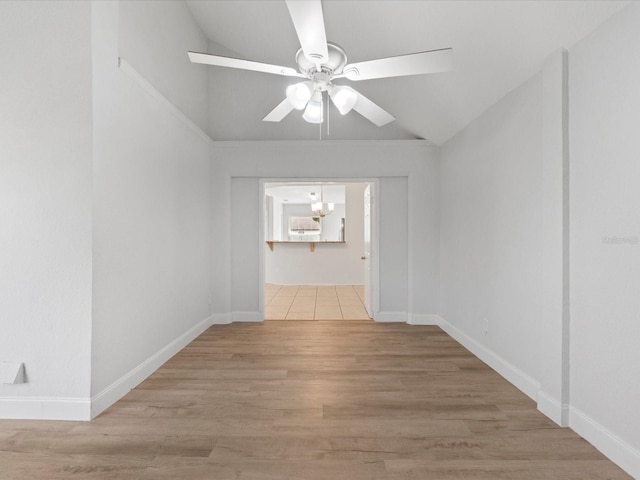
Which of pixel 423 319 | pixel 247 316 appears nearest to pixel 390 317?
pixel 423 319

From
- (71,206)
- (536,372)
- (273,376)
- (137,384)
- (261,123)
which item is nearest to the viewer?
(71,206)

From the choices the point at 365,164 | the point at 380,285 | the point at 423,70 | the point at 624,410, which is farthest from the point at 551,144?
the point at 380,285

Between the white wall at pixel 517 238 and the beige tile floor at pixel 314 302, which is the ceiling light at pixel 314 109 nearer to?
the white wall at pixel 517 238

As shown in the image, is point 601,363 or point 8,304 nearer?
point 601,363

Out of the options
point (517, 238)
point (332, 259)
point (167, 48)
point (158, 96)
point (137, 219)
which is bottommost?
point (332, 259)

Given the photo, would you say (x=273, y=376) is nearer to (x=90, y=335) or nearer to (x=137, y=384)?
(x=137, y=384)

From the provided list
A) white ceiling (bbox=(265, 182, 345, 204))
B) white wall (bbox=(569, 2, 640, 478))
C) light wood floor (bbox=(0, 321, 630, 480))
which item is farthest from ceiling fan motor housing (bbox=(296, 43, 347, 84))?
white ceiling (bbox=(265, 182, 345, 204))

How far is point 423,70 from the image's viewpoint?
1.80 metres

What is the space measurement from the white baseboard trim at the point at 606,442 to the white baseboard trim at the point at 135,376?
2.85 m

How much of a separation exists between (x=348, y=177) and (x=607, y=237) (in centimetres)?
291

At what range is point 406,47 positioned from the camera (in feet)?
8.69

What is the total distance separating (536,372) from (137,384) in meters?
2.89

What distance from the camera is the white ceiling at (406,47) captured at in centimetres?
196

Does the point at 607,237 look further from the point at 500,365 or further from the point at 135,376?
the point at 135,376
